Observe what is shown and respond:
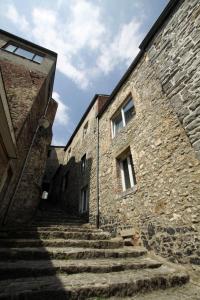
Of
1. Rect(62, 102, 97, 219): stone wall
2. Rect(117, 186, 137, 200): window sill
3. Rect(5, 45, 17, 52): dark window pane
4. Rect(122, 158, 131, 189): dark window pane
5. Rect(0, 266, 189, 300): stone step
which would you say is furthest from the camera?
Rect(5, 45, 17, 52): dark window pane

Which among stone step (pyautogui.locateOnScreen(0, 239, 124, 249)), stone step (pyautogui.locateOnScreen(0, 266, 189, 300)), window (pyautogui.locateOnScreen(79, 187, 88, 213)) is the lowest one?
stone step (pyautogui.locateOnScreen(0, 266, 189, 300))

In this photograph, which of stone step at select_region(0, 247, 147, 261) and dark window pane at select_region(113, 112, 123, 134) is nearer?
stone step at select_region(0, 247, 147, 261)

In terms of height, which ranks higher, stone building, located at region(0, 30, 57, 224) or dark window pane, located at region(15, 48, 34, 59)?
dark window pane, located at region(15, 48, 34, 59)

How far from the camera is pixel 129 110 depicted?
670 cm

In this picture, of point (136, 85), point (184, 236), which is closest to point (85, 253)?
point (184, 236)

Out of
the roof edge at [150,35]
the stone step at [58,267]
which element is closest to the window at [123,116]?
the roof edge at [150,35]

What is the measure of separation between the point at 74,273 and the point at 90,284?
0.61 metres

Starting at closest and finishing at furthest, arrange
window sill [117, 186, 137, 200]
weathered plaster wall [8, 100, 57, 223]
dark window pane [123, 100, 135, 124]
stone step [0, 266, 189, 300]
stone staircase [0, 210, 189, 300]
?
1. stone step [0, 266, 189, 300]
2. stone staircase [0, 210, 189, 300]
3. window sill [117, 186, 137, 200]
4. dark window pane [123, 100, 135, 124]
5. weathered plaster wall [8, 100, 57, 223]

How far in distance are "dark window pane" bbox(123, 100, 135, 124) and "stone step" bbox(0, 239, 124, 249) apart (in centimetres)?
429

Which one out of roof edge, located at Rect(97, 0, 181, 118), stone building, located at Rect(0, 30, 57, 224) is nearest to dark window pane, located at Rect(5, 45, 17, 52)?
stone building, located at Rect(0, 30, 57, 224)

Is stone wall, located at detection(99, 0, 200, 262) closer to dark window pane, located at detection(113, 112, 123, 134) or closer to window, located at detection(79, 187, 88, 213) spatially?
dark window pane, located at detection(113, 112, 123, 134)

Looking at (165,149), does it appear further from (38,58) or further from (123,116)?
(38,58)

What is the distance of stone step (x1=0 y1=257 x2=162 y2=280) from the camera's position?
271 centimetres

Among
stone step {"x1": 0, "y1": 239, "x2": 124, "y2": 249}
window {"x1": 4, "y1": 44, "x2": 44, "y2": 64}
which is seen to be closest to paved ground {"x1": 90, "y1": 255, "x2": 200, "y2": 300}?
stone step {"x1": 0, "y1": 239, "x2": 124, "y2": 249}
